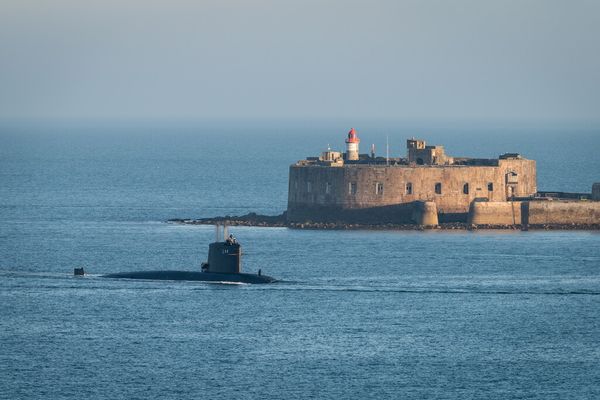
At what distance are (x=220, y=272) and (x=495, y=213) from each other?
2997cm

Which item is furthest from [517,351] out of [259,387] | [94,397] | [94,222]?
[94,222]

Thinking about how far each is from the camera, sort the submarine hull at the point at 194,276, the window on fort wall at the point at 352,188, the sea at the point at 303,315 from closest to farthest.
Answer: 1. the sea at the point at 303,315
2. the submarine hull at the point at 194,276
3. the window on fort wall at the point at 352,188

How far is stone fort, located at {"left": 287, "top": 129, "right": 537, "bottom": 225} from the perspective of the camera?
111m

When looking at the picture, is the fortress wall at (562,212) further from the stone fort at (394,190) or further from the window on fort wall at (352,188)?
the window on fort wall at (352,188)

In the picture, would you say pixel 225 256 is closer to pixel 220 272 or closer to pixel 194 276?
pixel 220 272

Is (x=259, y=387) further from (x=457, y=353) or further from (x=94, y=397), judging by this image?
(x=457, y=353)

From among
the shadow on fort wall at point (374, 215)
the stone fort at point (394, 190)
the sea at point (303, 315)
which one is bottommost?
the sea at point (303, 315)

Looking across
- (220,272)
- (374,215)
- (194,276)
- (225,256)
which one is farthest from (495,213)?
(225,256)

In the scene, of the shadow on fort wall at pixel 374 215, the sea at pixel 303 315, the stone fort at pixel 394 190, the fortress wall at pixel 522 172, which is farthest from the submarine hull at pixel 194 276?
the fortress wall at pixel 522 172

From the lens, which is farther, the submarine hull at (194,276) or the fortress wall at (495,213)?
the fortress wall at (495,213)

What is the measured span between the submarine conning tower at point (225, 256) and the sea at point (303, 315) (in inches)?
34.7

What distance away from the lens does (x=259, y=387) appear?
63000 mm

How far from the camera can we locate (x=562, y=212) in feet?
365

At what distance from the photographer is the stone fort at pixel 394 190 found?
111312 mm
